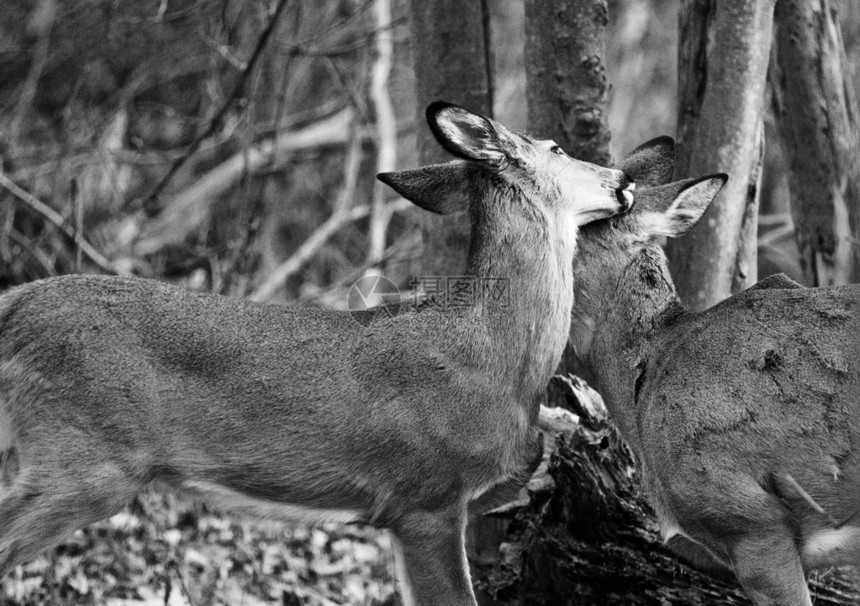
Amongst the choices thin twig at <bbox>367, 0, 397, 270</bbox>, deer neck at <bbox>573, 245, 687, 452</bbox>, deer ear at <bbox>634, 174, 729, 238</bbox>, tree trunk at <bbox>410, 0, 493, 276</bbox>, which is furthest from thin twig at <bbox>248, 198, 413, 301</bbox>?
deer ear at <bbox>634, 174, 729, 238</bbox>

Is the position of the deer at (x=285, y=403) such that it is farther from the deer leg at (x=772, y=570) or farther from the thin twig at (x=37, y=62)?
the thin twig at (x=37, y=62)

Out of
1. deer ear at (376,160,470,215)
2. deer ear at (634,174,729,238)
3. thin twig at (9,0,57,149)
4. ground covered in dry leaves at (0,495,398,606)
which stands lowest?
ground covered in dry leaves at (0,495,398,606)

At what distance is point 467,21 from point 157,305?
2.83 m

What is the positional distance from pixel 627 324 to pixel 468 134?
1.37 m

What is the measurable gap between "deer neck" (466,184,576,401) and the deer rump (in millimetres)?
608

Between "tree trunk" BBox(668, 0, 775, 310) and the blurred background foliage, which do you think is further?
the blurred background foliage

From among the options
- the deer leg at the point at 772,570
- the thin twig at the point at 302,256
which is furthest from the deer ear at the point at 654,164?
the thin twig at the point at 302,256

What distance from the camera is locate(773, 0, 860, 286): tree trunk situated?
293 inches

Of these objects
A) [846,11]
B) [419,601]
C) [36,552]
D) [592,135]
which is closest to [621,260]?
[592,135]

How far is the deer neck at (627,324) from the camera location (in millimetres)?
5859

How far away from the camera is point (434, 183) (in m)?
5.88

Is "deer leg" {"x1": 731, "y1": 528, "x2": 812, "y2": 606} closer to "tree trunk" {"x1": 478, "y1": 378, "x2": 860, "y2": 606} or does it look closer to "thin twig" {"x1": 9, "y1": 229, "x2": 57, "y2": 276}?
"tree trunk" {"x1": 478, "y1": 378, "x2": 860, "y2": 606}

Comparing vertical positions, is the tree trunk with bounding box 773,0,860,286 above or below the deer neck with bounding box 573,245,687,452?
above

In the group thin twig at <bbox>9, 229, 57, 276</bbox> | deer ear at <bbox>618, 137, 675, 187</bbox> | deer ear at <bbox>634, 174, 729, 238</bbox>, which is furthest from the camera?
thin twig at <bbox>9, 229, 57, 276</bbox>
